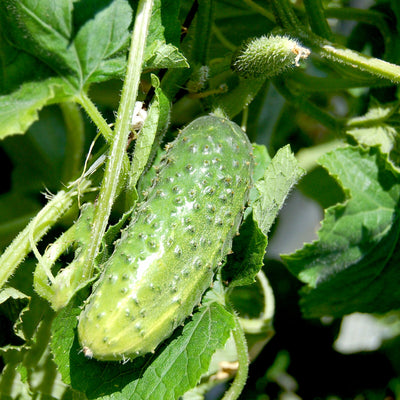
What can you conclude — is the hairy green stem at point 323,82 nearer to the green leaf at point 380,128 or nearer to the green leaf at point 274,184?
the green leaf at point 380,128

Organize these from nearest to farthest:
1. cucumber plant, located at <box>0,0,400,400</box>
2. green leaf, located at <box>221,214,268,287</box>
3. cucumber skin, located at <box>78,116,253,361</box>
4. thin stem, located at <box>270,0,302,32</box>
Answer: cucumber skin, located at <box>78,116,253,361</box> → cucumber plant, located at <box>0,0,400,400</box> → green leaf, located at <box>221,214,268,287</box> → thin stem, located at <box>270,0,302,32</box>

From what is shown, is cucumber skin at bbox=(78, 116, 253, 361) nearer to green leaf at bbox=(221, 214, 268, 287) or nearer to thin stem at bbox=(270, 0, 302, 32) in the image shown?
green leaf at bbox=(221, 214, 268, 287)

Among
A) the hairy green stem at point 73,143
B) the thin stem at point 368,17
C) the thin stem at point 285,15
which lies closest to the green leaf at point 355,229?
the thin stem at point 285,15

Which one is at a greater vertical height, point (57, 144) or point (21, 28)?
point (21, 28)

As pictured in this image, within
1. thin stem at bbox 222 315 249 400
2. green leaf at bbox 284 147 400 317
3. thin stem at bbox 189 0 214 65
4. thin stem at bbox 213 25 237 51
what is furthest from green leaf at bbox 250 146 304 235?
thin stem at bbox 213 25 237 51

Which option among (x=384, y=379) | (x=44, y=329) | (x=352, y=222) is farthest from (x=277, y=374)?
(x=44, y=329)

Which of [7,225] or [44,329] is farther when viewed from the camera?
[7,225]

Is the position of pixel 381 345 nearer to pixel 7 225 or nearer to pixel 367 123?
pixel 367 123
